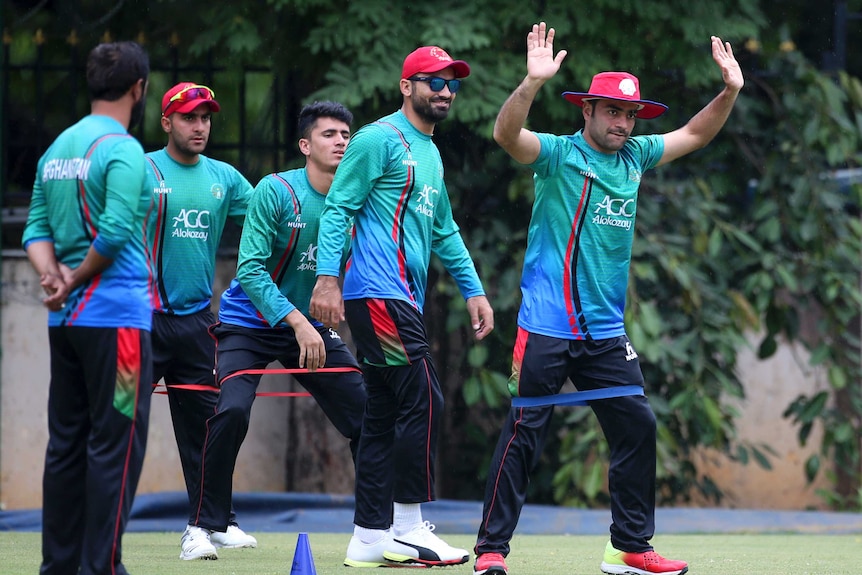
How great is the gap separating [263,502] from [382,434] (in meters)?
3.60

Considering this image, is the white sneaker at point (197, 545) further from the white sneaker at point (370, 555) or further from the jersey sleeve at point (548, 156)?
the jersey sleeve at point (548, 156)

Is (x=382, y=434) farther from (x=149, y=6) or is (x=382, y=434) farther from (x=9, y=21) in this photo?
(x=9, y=21)

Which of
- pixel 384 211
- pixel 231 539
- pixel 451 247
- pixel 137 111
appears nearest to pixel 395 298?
pixel 384 211

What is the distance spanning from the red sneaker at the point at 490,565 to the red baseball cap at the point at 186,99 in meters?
2.60

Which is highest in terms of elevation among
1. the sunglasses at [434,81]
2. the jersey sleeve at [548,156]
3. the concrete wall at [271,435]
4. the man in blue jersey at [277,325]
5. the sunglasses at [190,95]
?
the sunglasses at [434,81]

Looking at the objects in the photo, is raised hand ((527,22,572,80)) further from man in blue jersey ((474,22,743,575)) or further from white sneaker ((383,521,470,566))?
white sneaker ((383,521,470,566))

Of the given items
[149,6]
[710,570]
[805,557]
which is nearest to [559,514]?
[805,557]

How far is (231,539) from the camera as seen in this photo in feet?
22.1

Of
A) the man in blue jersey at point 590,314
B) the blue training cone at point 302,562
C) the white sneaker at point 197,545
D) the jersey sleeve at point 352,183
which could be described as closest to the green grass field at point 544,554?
the white sneaker at point 197,545

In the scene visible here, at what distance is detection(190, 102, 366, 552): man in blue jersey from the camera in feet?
20.5

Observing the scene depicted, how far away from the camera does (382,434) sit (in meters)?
5.89

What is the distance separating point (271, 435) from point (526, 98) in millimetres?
5965

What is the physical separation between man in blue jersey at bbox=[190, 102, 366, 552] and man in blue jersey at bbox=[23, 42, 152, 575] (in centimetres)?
175

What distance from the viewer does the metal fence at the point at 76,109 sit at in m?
10.5
